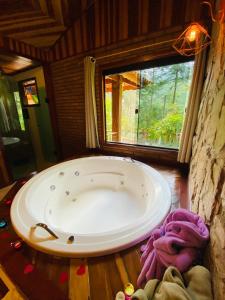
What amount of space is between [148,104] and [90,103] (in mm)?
948

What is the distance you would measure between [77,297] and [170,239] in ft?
1.73

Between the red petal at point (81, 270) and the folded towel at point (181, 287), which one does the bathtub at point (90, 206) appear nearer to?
the red petal at point (81, 270)

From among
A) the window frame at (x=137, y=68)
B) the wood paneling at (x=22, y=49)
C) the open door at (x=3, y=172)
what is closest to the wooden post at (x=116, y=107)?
the window frame at (x=137, y=68)

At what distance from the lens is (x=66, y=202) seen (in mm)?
2074

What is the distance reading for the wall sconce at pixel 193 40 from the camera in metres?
1.51

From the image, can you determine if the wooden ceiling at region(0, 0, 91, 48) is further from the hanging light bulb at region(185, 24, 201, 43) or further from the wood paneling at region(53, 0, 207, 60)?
the hanging light bulb at region(185, 24, 201, 43)

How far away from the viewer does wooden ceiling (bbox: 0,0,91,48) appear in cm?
184

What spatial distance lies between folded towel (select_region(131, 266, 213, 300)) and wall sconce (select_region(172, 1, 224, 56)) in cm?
188

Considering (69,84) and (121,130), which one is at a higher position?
(69,84)

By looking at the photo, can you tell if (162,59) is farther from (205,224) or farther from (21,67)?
(21,67)

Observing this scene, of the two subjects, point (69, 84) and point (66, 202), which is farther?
point (69, 84)

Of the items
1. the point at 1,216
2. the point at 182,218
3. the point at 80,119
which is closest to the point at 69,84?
the point at 80,119

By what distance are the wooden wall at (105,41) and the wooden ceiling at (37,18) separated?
18cm

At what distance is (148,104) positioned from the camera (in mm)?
2363
